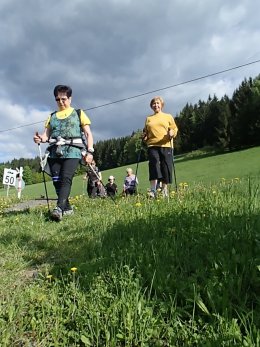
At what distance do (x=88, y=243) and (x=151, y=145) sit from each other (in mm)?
4490

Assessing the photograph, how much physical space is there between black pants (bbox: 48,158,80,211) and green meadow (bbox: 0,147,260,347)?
2.16m

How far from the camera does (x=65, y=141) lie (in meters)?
6.78

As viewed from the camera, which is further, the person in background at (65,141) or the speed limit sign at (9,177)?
the speed limit sign at (9,177)

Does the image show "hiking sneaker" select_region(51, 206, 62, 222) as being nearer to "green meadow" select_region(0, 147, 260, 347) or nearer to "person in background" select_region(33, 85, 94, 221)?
"person in background" select_region(33, 85, 94, 221)

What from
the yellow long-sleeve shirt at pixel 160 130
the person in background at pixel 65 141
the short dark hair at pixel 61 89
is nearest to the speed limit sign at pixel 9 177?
the yellow long-sleeve shirt at pixel 160 130

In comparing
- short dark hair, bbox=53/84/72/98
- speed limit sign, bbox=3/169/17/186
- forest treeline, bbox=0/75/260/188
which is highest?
forest treeline, bbox=0/75/260/188

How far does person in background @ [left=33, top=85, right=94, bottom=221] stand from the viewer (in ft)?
22.0

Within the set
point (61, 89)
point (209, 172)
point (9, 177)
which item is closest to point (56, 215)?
point (61, 89)

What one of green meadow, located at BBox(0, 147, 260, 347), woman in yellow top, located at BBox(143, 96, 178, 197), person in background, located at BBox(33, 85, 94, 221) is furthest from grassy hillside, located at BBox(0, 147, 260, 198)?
green meadow, located at BBox(0, 147, 260, 347)

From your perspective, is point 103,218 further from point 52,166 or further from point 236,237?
point 236,237

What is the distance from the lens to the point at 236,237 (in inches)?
130

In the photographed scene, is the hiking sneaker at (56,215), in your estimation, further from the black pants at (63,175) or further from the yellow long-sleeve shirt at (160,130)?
the yellow long-sleeve shirt at (160,130)

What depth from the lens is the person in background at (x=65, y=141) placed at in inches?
265

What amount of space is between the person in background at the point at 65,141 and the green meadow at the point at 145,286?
2329 mm
